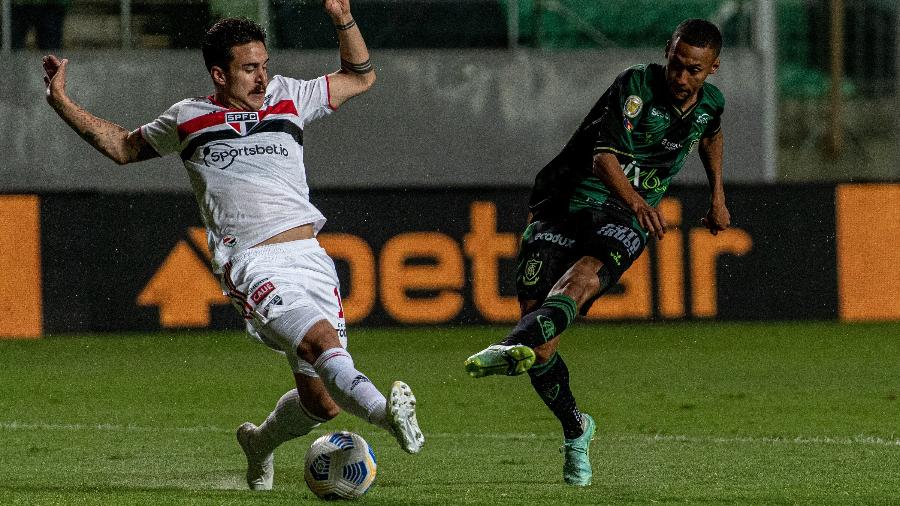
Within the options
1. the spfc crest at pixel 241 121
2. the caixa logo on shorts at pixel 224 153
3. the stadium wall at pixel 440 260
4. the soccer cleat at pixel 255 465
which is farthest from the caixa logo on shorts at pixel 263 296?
the stadium wall at pixel 440 260

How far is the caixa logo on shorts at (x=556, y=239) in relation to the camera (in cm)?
709

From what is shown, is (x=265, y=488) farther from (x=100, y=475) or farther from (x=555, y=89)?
(x=555, y=89)

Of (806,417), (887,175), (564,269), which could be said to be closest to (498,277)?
(806,417)

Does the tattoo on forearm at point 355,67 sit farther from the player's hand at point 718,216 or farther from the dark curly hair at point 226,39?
the player's hand at point 718,216

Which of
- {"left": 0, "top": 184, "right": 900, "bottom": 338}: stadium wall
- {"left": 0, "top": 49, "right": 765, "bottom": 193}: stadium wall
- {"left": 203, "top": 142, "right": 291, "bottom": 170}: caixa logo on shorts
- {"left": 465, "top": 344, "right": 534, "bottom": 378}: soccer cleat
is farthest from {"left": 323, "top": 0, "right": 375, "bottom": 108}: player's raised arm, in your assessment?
{"left": 0, "top": 49, "right": 765, "bottom": 193}: stadium wall

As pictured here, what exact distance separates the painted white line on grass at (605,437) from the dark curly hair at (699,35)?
238 cm

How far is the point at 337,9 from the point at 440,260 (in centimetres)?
847

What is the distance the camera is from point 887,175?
907 inches

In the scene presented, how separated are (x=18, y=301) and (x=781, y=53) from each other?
42.0ft

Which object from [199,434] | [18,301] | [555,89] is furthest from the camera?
[555,89]

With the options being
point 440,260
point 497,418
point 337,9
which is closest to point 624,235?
point 337,9

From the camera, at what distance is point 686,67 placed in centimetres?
687

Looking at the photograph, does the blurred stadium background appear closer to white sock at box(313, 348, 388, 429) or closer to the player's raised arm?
white sock at box(313, 348, 388, 429)

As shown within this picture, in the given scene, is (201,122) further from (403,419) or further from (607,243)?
(607,243)
